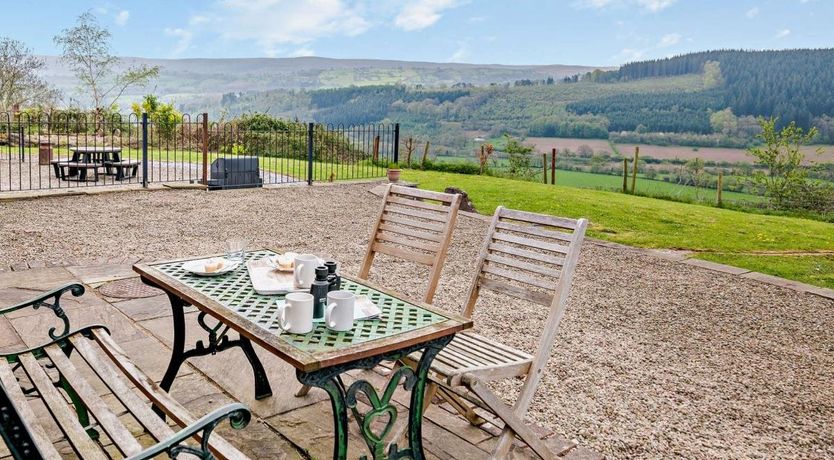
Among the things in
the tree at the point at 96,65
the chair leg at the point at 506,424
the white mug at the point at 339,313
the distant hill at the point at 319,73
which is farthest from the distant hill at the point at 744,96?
the white mug at the point at 339,313

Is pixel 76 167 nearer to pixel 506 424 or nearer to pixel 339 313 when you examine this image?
pixel 339 313

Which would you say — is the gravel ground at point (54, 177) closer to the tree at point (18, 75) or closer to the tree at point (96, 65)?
the tree at point (96, 65)

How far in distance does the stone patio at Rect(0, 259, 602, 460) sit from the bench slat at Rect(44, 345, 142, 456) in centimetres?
36

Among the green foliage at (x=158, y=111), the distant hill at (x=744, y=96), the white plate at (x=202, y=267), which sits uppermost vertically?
the distant hill at (x=744, y=96)

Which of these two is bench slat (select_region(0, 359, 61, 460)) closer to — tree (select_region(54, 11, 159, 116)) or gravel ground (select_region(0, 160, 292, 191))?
gravel ground (select_region(0, 160, 292, 191))

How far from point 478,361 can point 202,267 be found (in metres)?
1.19

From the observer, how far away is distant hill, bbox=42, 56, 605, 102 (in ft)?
276

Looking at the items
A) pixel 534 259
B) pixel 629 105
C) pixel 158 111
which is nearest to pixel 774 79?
pixel 629 105

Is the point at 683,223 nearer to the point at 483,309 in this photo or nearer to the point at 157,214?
the point at 483,309

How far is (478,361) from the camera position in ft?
7.82

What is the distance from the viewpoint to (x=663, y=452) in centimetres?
278

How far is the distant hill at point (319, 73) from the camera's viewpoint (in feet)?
276

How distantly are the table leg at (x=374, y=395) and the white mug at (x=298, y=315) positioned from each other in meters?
0.19

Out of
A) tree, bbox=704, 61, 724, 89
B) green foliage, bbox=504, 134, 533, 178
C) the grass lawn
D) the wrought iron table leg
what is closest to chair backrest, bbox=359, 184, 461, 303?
the wrought iron table leg
